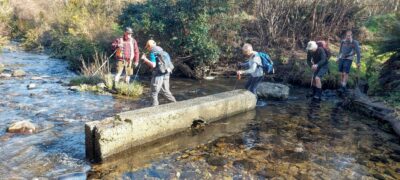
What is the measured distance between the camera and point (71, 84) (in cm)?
1302

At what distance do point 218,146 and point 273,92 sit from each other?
483cm

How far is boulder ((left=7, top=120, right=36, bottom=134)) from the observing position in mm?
7672

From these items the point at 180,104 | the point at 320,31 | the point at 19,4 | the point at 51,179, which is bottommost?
the point at 51,179

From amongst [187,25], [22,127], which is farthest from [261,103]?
[22,127]

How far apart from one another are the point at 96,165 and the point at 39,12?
2514 centimetres

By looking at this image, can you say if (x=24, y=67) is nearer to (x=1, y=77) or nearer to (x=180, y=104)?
(x=1, y=77)

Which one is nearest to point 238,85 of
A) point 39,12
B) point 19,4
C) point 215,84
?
point 215,84

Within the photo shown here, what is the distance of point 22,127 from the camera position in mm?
7738

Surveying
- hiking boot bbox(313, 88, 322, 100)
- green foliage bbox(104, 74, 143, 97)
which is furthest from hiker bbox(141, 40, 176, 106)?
hiking boot bbox(313, 88, 322, 100)

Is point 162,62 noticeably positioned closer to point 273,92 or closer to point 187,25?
point 273,92

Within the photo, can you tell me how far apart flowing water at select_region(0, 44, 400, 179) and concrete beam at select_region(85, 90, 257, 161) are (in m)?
0.17

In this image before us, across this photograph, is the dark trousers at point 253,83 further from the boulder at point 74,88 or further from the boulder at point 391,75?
the boulder at point 74,88

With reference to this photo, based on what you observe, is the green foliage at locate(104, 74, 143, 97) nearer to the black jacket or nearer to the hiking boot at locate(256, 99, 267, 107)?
the hiking boot at locate(256, 99, 267, 107)

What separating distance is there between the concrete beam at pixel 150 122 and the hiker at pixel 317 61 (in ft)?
9.97
